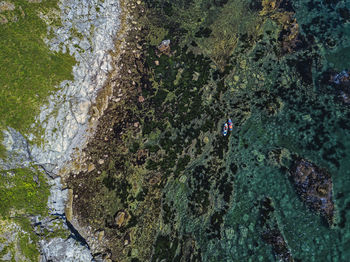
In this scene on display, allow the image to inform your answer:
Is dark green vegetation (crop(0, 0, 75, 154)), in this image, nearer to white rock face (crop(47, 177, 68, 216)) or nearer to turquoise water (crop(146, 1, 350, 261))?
white rock face (crop(47, 177, 68, 216))

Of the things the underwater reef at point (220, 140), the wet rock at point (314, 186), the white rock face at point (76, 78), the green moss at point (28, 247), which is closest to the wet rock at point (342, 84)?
the underwater reef at point (220, 140)

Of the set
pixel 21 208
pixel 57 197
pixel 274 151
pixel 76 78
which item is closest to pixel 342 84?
pixel 274 151

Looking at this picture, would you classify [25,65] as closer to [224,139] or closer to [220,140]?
[220,140]

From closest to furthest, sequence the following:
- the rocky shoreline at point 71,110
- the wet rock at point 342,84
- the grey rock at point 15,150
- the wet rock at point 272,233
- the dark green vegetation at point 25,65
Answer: the grey rock at point 15,150 < the dark green vegetation at point 25,65 < the rocky shoreline at point 71,110 < the wet rock at point 272,233 < the wet rock at point 342,84

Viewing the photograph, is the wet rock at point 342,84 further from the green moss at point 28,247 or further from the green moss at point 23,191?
the green moss at point 28,247

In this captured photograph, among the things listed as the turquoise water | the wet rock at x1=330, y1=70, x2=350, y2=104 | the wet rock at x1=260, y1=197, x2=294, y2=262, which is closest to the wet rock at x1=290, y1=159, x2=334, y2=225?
the turquoise water
